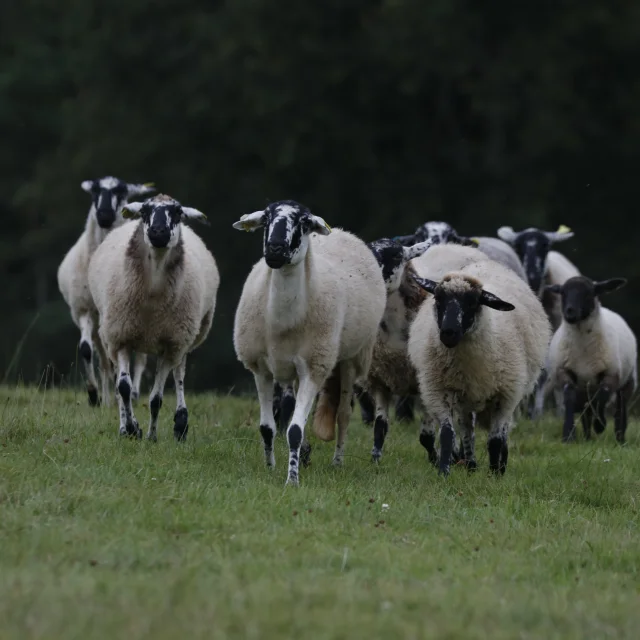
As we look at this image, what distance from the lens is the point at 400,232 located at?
73.4ft

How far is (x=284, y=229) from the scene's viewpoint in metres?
8.52

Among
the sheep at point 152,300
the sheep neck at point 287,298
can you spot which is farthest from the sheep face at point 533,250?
the sheep neck at point 287,298

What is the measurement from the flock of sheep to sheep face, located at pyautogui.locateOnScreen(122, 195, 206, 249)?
0.6 inches

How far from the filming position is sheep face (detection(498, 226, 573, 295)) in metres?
15.4

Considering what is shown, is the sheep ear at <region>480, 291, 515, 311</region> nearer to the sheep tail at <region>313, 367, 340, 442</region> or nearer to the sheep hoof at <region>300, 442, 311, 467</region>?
the sheep tail at <region>313, 367, 340, 442</region>

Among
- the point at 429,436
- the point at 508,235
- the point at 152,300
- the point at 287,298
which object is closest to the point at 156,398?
the point at 152,300

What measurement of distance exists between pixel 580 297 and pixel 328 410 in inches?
156

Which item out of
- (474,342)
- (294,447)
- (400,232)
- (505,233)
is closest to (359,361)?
(474,342)

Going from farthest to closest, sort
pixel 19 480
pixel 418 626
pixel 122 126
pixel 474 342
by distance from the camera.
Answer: pixel 122 126 < pixel 474 342 < pixel 19 480 < pixel 418 626

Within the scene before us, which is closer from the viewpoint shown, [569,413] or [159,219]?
[159,219]

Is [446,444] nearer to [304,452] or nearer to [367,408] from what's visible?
[304,452]

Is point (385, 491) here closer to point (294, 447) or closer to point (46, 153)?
point (294, 447)

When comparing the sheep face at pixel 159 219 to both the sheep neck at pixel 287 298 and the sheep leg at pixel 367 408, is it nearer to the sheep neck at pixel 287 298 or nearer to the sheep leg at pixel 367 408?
the sheep neck at pixel 287 298

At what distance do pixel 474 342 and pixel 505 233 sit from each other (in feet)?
24.1
